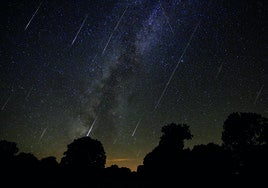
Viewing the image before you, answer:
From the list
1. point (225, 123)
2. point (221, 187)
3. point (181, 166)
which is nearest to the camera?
point (221, 187)

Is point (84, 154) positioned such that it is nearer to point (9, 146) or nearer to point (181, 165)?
point (9, 146)

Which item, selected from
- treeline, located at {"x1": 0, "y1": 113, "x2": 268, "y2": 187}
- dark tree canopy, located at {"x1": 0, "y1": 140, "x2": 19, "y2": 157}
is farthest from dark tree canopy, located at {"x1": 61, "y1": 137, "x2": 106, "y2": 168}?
dark tree canopy, located at {"x1": 0, "y1": 140, "x2": 19, "y2": 157}

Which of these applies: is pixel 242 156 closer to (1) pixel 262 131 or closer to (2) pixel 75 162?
(1) pixel 262 131

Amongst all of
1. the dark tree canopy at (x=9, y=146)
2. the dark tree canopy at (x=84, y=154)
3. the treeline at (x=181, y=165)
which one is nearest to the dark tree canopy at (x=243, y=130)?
the treeline at (x=181, y=165)

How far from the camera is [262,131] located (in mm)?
34938

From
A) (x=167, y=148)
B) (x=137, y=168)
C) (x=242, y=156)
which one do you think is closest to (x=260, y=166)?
(x=242, y=156)

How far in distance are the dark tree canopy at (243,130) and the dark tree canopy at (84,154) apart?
23299mm

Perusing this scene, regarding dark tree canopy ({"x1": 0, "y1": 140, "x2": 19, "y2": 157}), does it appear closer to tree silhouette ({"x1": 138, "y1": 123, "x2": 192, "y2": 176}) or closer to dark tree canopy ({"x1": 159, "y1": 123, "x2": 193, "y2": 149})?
tree silhouette ({"x1": 138, "y1": 123, "x2": 192, "y2": 176})

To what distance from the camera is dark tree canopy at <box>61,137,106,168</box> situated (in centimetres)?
4741

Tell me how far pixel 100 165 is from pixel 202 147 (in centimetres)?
2112

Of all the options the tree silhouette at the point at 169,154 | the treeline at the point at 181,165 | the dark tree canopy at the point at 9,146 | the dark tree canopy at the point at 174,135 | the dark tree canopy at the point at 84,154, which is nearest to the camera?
the treeline at the point at 181,165

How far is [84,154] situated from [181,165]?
22541 mm

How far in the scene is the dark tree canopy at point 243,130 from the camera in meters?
34.4

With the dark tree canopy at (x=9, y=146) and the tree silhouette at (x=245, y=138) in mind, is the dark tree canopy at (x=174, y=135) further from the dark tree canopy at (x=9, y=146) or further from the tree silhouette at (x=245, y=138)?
the dark tree canopy at (x=9, y=146)
